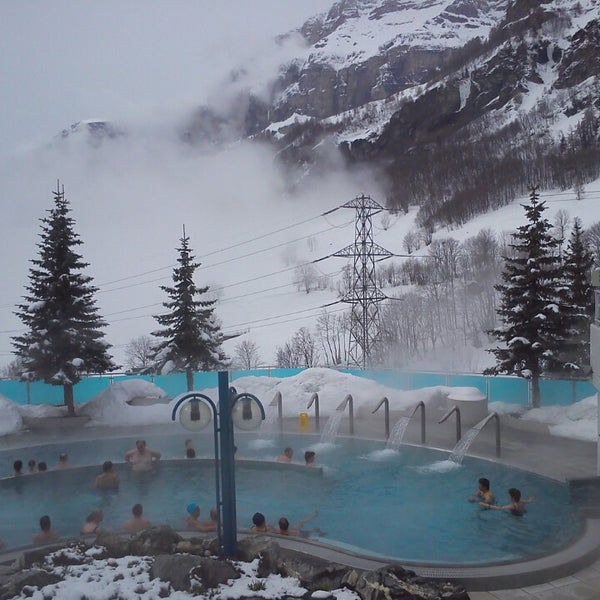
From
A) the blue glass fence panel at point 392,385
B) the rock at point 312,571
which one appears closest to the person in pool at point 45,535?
the rock at point 312,571

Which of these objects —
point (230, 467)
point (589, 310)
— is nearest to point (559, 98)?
point (589, 310)

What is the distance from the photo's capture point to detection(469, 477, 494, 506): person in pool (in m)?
9.11

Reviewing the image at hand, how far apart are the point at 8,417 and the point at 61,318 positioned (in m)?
3.18

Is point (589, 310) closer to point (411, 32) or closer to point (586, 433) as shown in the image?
point (586, 433)

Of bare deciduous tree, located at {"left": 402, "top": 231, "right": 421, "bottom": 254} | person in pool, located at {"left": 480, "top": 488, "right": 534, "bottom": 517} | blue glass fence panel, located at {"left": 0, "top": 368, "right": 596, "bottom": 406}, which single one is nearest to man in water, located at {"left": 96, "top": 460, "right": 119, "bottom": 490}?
person in pool, located at {"left": 480, "top": 488, "right": 534, "bottom": 517}

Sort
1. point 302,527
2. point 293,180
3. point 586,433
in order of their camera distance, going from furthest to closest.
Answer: point 293,180 < point 586,433 < point 302,527

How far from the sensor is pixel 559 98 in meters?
88.1

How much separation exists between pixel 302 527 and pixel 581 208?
52103mm

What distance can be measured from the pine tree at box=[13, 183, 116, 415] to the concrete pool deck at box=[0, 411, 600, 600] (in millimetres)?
2545

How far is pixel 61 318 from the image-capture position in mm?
17406

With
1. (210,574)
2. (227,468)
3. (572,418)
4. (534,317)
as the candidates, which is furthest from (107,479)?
(534,317)

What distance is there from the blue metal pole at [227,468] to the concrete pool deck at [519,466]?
3.03 feet

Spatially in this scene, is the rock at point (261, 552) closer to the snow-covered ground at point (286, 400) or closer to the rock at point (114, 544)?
the rock at point (114, 544)

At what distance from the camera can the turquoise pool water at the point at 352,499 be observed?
803 cm
